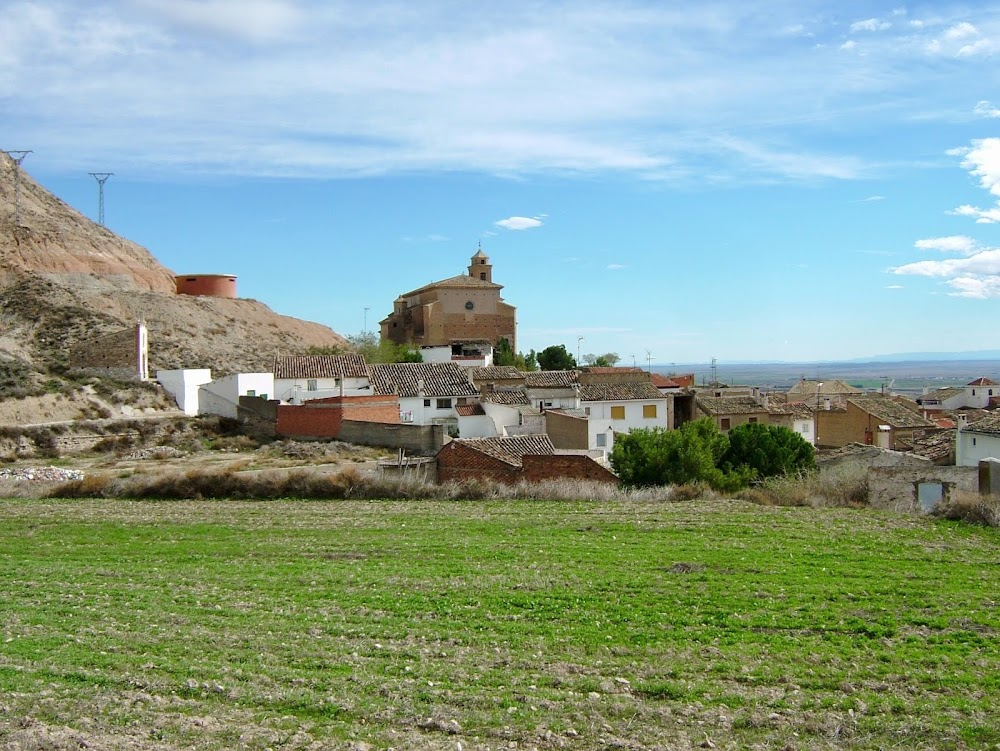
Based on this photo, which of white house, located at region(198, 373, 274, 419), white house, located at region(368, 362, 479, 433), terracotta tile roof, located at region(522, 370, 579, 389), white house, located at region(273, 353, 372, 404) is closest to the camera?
white house, located at region(368, 362, 479, 433)

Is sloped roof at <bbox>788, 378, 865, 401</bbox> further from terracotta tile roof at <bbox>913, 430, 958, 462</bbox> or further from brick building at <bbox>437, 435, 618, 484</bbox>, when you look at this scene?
brick building at <bbox>437, 435, 618, 484</bbox>

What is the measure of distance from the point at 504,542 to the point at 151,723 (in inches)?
398

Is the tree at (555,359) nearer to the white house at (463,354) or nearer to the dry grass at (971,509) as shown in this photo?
the white house at (463,354)

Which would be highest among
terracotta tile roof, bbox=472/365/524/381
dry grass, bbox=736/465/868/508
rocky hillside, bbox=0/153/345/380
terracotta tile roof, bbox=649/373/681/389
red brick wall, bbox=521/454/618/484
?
rocky hillside, bbox=0/153/345/380

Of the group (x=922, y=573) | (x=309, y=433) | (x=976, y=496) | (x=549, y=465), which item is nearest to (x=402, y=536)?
(x=549, y=465)

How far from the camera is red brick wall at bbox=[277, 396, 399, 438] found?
122 feet

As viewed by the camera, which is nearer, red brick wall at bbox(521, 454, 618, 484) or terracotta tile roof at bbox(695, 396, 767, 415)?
red brick wall at bbox(521, 454, 618, 484)

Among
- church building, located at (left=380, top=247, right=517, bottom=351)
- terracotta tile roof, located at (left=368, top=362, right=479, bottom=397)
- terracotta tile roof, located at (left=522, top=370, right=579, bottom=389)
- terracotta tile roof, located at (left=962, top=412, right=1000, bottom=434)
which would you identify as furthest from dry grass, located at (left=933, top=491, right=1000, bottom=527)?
church building, located at (left=380, top=247, right=517, bottom=351)

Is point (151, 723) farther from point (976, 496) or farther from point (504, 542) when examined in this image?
point (976, 496)

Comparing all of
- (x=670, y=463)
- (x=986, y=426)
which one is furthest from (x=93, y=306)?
(x=986, y=426)

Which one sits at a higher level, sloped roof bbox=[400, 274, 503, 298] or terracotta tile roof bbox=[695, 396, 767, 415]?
sloped roof bbox=[400, 274, 503, 298]

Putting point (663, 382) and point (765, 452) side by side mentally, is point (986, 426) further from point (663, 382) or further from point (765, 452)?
point (663, 382)

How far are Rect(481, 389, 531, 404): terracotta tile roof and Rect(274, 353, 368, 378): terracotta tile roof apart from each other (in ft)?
21.0

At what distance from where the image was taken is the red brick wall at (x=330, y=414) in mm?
37094
